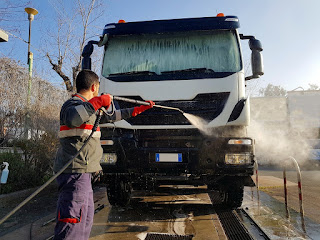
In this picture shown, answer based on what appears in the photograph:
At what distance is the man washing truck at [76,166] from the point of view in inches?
81.3

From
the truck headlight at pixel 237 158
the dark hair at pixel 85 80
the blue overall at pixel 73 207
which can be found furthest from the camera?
the truck headlight at pixel 237 158

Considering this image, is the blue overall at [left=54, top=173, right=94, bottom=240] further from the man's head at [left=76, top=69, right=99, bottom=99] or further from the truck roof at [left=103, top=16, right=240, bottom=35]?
the truck roof at [left=103, top=16, right=240, bottom=35]

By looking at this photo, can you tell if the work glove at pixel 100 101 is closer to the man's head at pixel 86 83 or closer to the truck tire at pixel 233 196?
the man's head at pixel 86 83

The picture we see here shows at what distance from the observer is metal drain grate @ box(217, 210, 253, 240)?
344 cm

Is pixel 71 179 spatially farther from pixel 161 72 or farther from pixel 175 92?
pixel 161 72

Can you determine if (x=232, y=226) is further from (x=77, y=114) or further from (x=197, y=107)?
(x=77, y=114)

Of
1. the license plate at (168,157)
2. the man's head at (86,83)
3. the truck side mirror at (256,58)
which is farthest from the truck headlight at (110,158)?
the truck side mirror at (256,58)

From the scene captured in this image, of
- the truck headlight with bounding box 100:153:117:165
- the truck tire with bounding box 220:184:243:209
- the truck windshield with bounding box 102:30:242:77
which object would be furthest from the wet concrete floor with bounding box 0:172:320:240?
the truck windshield with bounding box 102:30:242:77

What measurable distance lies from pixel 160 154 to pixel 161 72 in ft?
4.34

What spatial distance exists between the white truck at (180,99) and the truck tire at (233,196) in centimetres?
3

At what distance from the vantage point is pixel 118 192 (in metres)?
4.54

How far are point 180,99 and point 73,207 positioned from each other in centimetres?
223

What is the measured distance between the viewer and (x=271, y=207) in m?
5.03

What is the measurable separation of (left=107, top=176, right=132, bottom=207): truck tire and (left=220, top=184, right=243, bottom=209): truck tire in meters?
1.83
